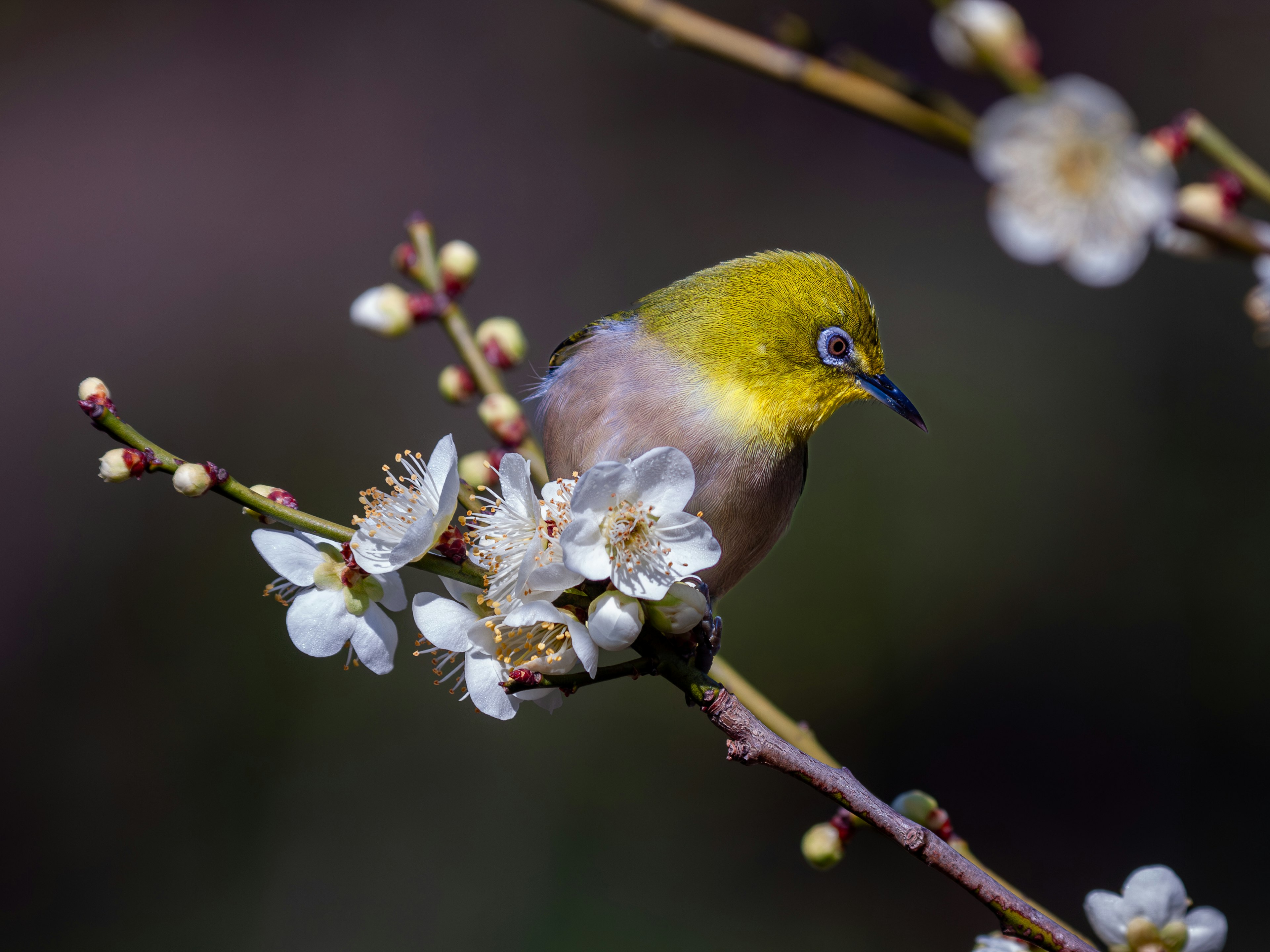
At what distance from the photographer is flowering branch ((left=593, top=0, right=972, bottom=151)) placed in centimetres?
102

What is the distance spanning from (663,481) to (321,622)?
1.34 ft

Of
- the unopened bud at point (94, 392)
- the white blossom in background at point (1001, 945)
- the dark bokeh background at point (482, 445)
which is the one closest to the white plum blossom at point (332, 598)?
the unopened bud at point (94, 392)

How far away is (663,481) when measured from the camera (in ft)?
3.43

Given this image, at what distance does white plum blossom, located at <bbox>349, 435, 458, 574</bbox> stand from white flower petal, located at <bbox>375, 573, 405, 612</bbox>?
5 centimetres

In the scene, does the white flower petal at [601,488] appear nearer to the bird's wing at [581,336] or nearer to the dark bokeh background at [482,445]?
the bird's wing at [581,336]

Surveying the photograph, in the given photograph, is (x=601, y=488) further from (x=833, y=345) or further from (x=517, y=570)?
(x=833, y=345)

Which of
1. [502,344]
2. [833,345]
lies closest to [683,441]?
[833,345]

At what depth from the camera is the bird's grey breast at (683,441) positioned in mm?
1541

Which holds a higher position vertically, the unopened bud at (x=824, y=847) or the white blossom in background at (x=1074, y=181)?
the white blossom in background at (x=1074, y=181)

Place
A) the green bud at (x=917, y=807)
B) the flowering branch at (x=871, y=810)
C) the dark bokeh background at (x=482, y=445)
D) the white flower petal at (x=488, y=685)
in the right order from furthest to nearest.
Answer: the dark bokeh background at (x=482, y=445), the green bud at (x=917, y=807), the white flower petal at (x=488, y=685), the flowering branch at (x=871, y=810)

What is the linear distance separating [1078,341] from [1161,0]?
6.07ft

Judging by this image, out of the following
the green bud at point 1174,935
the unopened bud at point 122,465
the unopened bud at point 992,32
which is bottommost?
the green bud at point 1174,935

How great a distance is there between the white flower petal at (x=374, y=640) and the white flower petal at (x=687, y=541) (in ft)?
1.01

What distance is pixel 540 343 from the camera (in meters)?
4.69
